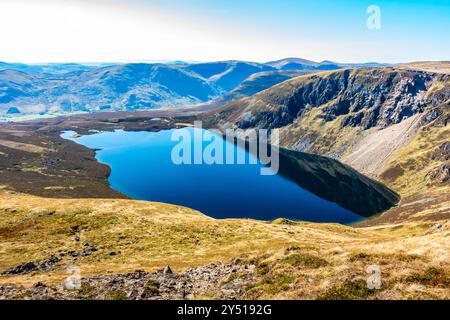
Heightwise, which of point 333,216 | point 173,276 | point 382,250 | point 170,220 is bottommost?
point 333,216

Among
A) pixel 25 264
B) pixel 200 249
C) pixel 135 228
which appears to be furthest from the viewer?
pixel 135 228

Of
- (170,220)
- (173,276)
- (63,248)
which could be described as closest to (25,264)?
(63,248)

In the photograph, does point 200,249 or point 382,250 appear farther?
point 200,249

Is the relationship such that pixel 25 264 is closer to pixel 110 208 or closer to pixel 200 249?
pixel 200 249

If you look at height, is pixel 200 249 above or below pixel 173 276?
below
